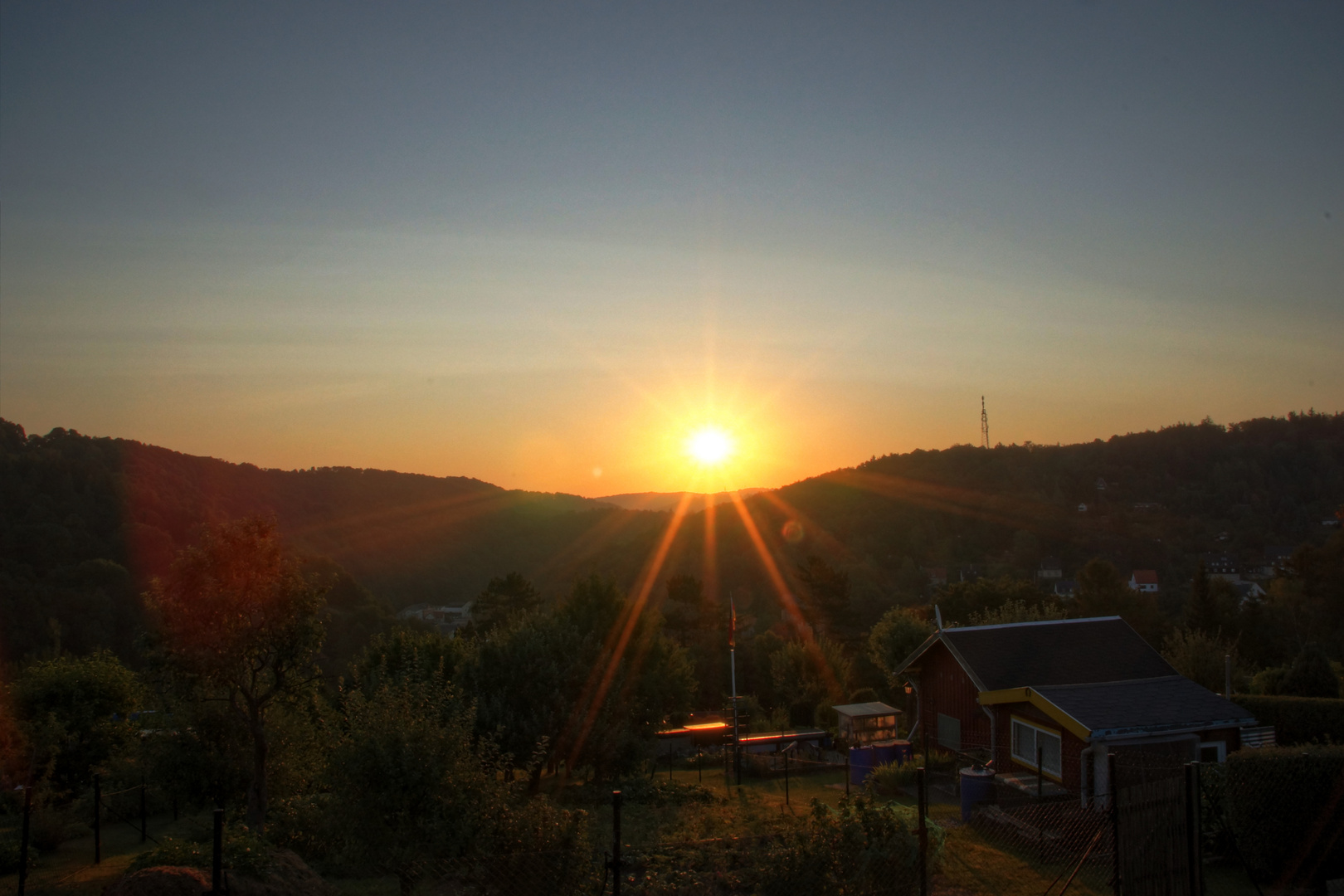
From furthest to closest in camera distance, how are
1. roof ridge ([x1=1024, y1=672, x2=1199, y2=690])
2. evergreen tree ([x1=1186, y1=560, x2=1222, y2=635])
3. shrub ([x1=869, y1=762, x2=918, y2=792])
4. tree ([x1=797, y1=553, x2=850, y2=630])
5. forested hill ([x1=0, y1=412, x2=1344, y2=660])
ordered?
forested hill ([x1=0, y1=412, x2=1344, y2=660])
tree ([x1=797, y1=553, x2=850, y2=630])
evergreen tree ([x1=1186, y1=560, x2=1222, y2=635])
roof ridge ([x1=1024, y1=672, x2=1199, y2=690])
shrub ([x1=869, y1=762, x2=918, y2=792])

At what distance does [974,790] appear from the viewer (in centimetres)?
1553

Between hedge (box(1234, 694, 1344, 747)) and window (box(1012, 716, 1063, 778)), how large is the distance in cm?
540

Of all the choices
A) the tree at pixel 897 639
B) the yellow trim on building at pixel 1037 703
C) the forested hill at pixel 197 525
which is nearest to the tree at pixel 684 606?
the forested hill at pixel 197 525

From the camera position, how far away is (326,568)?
5750 centimetres

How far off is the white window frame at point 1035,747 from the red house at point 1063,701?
0.07 feet

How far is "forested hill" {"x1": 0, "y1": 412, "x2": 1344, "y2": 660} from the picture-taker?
5309 centimetres

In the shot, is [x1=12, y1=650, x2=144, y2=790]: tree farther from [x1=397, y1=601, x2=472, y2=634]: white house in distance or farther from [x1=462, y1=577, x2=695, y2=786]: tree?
[x1=397, y1=601, x2=472, y2=634]: white house in distance

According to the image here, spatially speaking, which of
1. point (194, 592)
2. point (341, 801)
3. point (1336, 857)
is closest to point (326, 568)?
point (194, 592)

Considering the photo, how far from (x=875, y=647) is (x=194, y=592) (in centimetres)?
2544

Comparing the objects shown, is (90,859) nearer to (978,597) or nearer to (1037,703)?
(1037,703)

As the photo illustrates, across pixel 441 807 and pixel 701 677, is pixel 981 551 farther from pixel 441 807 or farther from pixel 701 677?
pixel 441 807

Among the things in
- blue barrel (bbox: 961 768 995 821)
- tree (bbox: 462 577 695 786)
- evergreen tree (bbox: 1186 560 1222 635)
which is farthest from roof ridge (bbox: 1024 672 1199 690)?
evergreen tree (bbox: 1186 560 1222 635)

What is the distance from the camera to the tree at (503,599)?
1930 inches

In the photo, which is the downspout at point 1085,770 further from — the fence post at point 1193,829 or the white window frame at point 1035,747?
the fence post at point 1193,829
